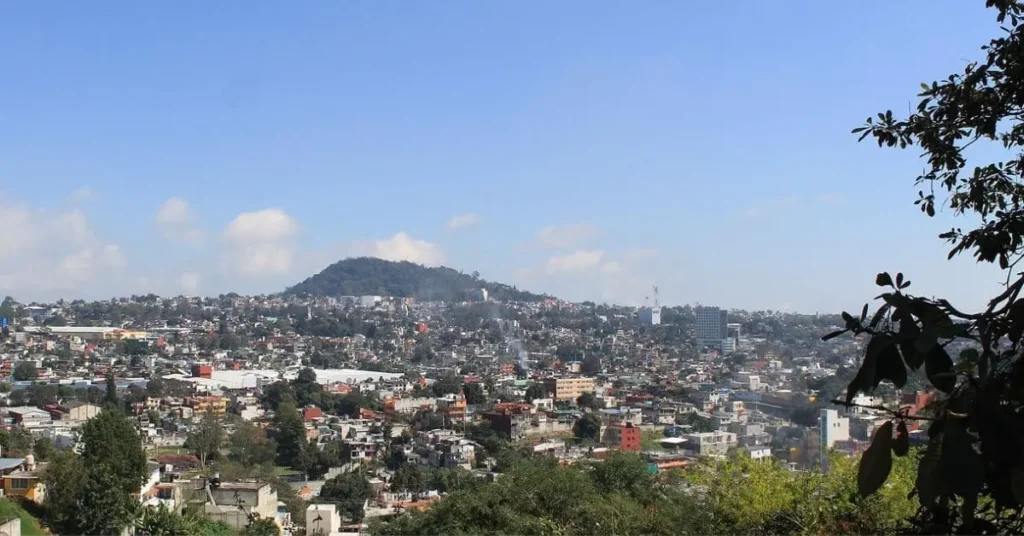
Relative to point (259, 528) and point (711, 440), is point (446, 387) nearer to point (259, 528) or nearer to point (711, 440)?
point (711, 440)

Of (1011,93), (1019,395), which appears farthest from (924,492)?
(1011,93)

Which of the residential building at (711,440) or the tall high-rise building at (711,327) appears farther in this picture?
the tall high-rise building at (711,327)


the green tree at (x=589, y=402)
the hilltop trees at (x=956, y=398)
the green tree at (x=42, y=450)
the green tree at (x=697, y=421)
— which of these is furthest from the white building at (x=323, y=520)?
the green tree at (x=589, y=402)

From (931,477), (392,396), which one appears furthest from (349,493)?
(392,396)

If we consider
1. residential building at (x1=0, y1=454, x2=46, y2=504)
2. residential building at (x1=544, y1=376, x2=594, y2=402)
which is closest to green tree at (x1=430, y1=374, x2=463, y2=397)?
residential building at (x1=544, y1=376, x2=594, y2=402)

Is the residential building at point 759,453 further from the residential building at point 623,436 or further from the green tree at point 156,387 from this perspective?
the green tree at point 156,387

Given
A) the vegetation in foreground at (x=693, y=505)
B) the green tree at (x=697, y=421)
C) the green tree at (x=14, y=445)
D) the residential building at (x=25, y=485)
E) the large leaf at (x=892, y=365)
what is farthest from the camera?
the green tree at (x=697, y=421)
